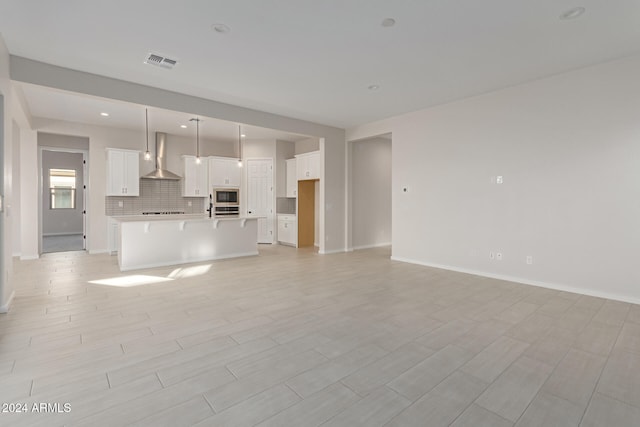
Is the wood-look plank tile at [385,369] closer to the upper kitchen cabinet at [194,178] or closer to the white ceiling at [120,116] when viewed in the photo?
the white ceiling at [120,116]

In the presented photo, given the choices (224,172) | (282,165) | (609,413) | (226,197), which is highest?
(282,165)

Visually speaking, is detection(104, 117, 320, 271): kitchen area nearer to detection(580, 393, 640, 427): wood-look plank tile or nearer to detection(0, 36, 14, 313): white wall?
detection(0, 36, 14, 313): white wall

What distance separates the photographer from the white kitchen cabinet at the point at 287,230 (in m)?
8.61

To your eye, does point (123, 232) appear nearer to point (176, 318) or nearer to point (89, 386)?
point (176, 318)

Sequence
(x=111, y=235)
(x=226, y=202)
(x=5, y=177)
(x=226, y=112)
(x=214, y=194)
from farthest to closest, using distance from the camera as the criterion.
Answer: (x=226, y=202) < (x=214, y=194) < (x=111, y=235) < (x=226, y=112) < (x=5, y=177)

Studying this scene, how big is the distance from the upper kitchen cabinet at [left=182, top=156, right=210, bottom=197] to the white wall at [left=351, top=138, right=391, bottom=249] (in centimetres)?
418

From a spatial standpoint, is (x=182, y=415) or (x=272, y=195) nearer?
(x=182, y=415)

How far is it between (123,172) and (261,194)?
3.49m

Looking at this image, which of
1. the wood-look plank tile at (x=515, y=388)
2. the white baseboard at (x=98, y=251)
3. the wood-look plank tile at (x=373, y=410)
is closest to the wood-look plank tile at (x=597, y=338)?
the wood-look plank tile at (x=515, y=388)

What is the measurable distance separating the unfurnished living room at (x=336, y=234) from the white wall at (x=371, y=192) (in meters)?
0.68

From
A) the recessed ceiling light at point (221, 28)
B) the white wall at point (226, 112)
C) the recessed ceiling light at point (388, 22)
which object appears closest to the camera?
the recessed ceiling light at point (388, 22)

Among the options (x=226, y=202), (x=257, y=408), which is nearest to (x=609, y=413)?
(x=257, y=408)

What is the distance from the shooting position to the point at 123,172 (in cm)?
749

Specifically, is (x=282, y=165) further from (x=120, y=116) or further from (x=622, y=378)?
(x=622, y=378)
